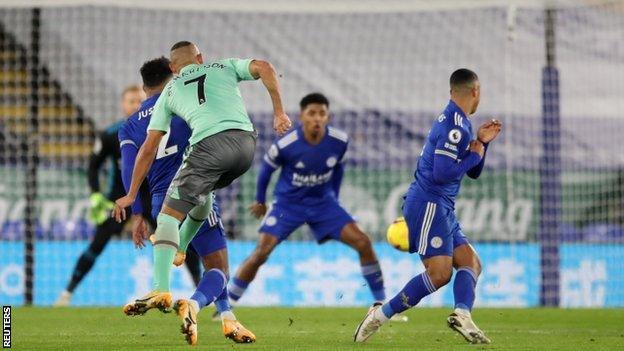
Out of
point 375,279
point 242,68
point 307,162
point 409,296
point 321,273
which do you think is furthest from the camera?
point 321,273

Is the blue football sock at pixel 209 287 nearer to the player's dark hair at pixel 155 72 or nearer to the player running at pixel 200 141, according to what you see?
the player running at pixel 200 141

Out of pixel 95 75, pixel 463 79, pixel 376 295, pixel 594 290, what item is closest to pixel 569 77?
pixel 594 290

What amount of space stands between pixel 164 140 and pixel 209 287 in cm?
117

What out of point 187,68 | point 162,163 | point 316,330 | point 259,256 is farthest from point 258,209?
point 187,68

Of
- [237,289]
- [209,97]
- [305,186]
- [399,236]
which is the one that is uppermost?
[209,97]

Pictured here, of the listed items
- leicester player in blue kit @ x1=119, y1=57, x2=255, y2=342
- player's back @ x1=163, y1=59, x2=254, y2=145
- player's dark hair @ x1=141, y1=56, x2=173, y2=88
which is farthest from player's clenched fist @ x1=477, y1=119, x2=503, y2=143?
player's dark hair @ x1=141, y1=56, x2=173, y2=88

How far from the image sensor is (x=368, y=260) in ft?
38.5

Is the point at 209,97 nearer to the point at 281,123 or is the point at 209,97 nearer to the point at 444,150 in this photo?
the point at 281,123

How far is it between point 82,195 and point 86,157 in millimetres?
1924

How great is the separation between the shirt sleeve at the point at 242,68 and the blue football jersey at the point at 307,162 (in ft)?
12.7

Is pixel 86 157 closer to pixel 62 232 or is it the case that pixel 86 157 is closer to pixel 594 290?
pixel 62 232

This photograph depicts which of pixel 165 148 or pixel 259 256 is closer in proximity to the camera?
pixel 165 148

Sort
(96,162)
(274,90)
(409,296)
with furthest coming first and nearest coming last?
(96,162)
(409,296)
(274,90)

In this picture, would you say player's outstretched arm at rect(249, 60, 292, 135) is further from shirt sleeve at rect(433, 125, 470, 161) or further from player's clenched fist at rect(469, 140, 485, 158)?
player's clenched fist at rect(469, 140, 485, 158)
